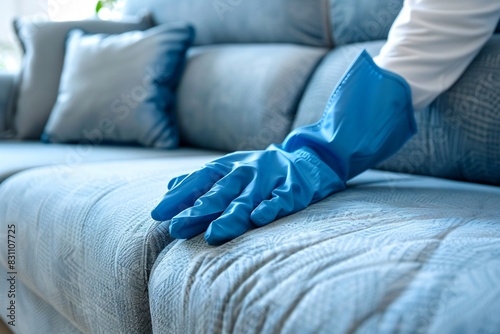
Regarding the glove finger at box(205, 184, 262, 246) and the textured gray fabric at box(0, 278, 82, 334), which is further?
the textured gray fabric at box(0, 278, 82, 334)

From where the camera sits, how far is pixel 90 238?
88 centimetres

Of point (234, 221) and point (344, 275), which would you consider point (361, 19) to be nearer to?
point (234, 221)

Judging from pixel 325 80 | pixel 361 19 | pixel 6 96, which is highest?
pixel 361 19

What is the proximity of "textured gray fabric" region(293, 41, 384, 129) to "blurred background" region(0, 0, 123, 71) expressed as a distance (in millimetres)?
1556

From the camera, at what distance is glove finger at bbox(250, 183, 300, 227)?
707 millimetres

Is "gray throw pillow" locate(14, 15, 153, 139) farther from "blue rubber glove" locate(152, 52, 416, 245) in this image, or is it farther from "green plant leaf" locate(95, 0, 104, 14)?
"blue rubber glove" locate(152, 52, 416, 245)

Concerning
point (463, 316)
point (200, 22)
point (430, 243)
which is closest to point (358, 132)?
point (430, 243)

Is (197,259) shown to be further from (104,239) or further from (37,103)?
(37,103)

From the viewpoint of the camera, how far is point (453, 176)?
1.08 meters

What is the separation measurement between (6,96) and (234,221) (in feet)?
4.70

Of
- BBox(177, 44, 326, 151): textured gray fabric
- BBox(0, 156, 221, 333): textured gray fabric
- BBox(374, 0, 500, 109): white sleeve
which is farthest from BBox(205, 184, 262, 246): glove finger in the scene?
BBox(177, 44, 326, 151): textured gray fabric

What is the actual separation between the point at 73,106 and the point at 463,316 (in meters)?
1.41

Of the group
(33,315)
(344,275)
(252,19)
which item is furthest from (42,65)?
(344,275)

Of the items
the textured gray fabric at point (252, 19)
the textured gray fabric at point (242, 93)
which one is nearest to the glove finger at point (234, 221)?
the textured gray fabric at point (242, 93)
